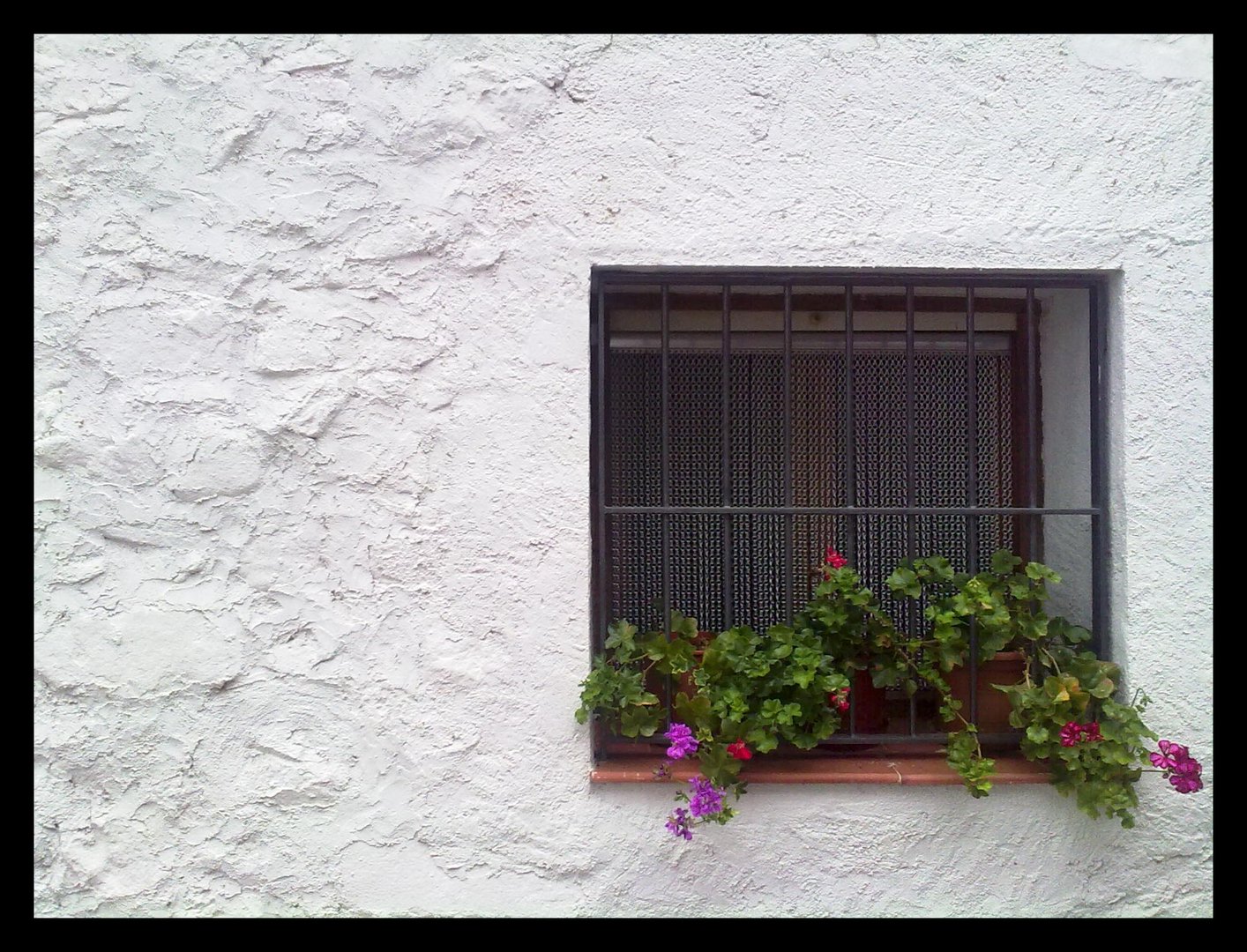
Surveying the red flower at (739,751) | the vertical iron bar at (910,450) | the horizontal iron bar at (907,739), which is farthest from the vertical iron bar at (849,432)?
the red flower at (739,751)

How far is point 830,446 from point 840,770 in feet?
3.19

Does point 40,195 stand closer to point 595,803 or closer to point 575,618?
point 575,618

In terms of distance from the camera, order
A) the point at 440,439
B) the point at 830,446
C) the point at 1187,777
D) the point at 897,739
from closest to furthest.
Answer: the point at 1187,777 → the point at 440,439 → the point at 897,739 → the point at 830,446

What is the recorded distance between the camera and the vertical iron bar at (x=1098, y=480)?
2449 mm

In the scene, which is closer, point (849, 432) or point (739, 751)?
point (739, 751)

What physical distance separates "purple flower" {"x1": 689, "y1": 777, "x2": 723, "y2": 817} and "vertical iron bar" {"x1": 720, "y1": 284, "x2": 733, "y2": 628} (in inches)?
18.4

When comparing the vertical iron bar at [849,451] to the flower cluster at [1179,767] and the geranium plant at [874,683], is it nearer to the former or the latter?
the geranium plant at [874,683]

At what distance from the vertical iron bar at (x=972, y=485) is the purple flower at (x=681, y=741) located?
848mm

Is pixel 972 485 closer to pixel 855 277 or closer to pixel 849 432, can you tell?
pixel 849 432

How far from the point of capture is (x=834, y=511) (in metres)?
2.42

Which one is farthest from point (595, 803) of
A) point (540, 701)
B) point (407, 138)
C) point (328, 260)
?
point (407, 138)

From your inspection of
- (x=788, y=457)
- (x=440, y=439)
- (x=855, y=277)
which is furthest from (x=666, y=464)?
(x=855, y=277)

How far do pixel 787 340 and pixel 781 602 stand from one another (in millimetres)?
822

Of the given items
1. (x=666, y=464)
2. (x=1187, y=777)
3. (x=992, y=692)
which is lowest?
(x=1187, y=777)
